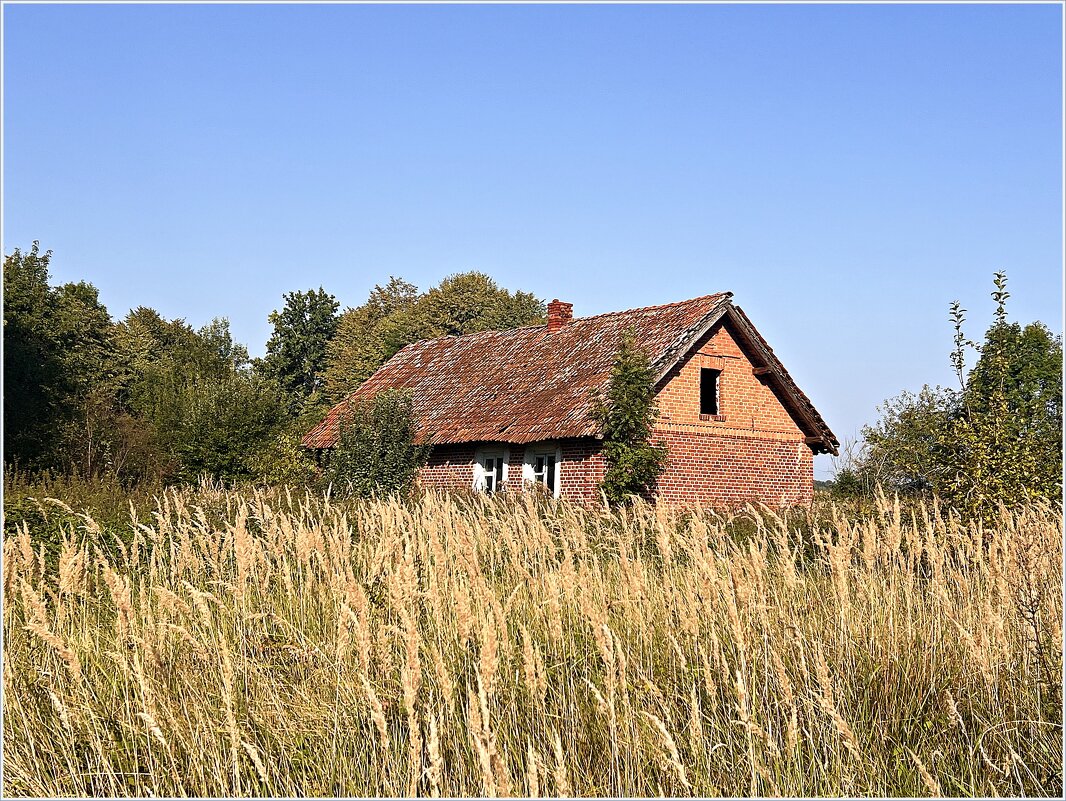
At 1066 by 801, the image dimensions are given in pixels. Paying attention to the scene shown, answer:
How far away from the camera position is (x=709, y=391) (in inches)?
1007

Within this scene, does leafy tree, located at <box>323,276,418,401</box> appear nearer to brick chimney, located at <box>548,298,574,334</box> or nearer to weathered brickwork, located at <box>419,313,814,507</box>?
brick chimney, located at <box>548,298,574,334</box>

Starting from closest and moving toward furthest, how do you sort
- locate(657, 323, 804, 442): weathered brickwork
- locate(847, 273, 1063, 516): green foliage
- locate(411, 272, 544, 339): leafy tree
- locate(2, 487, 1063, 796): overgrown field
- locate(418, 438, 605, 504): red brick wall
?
locate(2, 487, 1063, 796): overgrown field < locate(847, 273, 1063, 516): green foliage < locate(418, 438, 605, 504): red brick wall < locate(657, 323, 804, 442): weathered brickwork < locate(411, 272, 544, 339): leafy tree

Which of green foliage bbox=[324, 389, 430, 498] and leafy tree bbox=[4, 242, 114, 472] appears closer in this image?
green foliage bbox=[324, 389, 430, 498]

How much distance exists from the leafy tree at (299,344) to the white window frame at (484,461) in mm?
32700

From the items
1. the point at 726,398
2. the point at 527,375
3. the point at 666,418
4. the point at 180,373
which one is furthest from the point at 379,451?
the point at 180,373

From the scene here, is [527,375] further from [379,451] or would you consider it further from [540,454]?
[379,451]

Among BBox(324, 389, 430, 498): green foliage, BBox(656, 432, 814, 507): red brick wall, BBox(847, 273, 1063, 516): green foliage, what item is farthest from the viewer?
BBox(656, 432, 814, 507): red brick wall

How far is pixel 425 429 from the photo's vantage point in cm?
2711

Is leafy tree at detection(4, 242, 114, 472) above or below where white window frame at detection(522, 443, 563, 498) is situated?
above

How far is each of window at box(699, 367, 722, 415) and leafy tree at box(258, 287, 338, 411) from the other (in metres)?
35.1

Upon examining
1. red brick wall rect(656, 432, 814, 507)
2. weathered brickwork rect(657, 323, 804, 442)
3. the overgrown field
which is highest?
weathered brickwork rect(657, 323, 804, 442)

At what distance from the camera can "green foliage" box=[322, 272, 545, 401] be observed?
53.6 metres

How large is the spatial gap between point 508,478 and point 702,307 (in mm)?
6179

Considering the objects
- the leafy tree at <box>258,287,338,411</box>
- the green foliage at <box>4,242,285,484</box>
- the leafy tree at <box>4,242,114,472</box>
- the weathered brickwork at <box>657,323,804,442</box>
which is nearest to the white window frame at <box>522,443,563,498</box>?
the weathered brickwork at <box>657,323,804,442</box>
